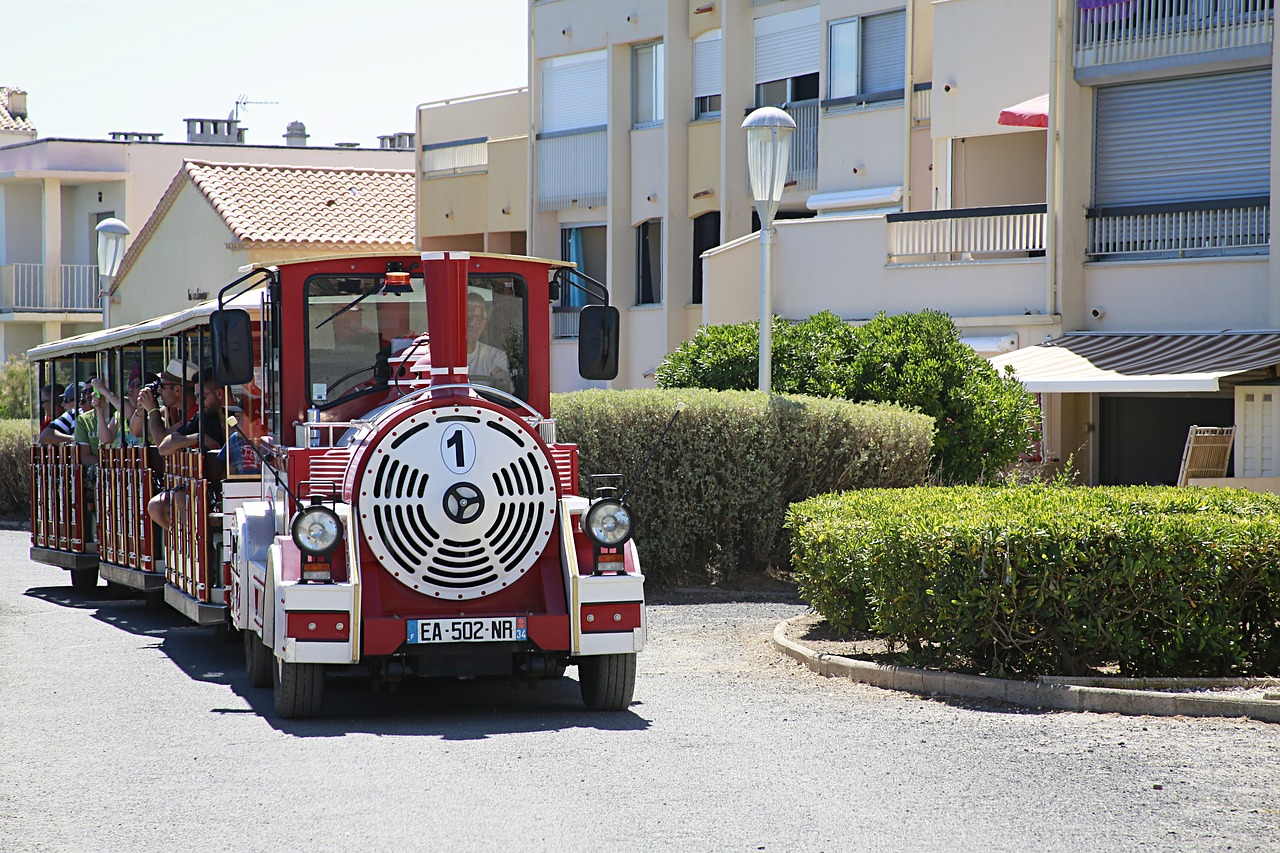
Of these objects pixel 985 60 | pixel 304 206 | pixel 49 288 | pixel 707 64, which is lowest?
pixel 49 288

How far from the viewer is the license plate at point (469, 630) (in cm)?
920

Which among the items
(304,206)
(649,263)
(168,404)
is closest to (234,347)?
(168,404)

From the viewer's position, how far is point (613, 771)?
7941mm

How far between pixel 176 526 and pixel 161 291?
2973 centimetres

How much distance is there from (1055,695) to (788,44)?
855 inches

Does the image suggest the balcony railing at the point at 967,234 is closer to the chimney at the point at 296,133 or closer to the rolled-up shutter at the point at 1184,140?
the rolled-up shutter at the point at 1184,140

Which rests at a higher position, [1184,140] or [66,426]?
[1184,140]

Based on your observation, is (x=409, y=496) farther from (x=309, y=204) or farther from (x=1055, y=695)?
(x=309, y=204)

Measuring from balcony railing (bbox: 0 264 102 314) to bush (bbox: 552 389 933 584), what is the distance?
34.9 metres

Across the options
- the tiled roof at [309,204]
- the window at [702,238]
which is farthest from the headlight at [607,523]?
the tiled roof at [309,204]

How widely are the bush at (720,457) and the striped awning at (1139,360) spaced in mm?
4100

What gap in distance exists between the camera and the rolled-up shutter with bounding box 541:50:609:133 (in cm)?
3303

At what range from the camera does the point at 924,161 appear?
27078mm

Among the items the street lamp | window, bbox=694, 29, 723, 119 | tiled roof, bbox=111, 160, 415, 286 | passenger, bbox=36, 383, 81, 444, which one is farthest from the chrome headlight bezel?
tiled roof, bbox=111, 160, 415, 286
